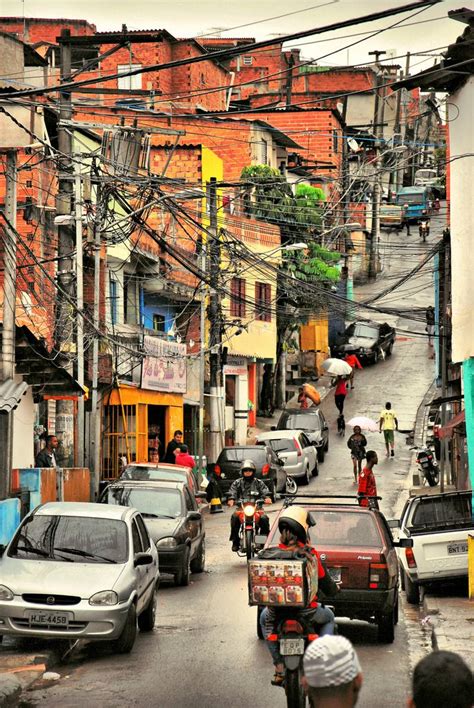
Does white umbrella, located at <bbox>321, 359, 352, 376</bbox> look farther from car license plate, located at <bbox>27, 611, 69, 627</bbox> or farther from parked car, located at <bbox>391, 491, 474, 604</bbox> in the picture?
car license plate, located at <bbox>27, 611, 69, 627</bbox>

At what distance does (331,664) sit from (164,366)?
3885 cm

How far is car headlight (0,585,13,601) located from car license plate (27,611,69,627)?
300mm

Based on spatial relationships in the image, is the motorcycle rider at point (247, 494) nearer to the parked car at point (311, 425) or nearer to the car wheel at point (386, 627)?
the car wheel at point (386, 627)

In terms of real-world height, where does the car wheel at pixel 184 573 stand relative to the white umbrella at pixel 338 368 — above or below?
below

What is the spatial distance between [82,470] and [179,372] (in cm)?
1742

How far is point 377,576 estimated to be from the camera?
15.7 metres

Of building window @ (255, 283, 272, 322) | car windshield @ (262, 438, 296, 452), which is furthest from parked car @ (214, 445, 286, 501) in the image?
building window @ (255, 283, 272, 322)

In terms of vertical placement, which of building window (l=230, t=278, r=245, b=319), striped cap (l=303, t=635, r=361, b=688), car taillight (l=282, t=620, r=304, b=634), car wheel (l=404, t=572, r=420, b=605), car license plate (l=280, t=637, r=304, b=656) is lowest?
car wheel (l=404, t=572, r=420, b=605)

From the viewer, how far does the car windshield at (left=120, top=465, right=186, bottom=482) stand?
88.3 ft

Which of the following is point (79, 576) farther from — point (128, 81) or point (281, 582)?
point (128, 81)

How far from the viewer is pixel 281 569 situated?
421 inches

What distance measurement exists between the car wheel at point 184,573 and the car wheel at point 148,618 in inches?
176

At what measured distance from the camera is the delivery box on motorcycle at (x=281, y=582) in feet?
34.8

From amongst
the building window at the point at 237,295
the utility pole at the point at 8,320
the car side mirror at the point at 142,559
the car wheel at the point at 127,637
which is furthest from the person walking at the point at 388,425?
the car wheel at the point at 127,637
